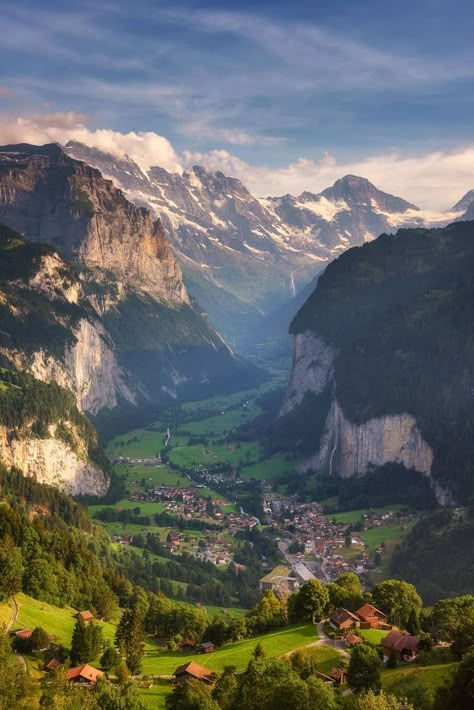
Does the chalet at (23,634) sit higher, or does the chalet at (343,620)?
the chalet at (23,634)

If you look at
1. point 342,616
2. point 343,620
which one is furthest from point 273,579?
point 343,620

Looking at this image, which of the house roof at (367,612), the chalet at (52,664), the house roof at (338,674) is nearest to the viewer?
the house roof at (338,674)

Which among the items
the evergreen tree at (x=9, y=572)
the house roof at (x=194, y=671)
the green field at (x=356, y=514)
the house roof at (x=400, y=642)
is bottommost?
the green field at (x=356, y=514)

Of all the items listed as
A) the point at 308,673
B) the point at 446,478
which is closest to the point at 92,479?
the point at 446,478

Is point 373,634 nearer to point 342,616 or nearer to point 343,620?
point 343,620

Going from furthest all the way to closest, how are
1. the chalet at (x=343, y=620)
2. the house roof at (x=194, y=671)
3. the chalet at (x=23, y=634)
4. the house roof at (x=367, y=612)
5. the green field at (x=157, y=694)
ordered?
the house roof at (x=367, y=612)
the chalet at (x=343, y=620)
the chalet at (x=23, y=634)
the house roof at (x=194, y=671)
the green field at (x=157, y=694)

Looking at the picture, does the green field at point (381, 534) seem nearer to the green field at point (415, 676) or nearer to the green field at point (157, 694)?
the green field at point (415, 676)

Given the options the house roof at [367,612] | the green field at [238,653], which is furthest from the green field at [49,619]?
the house roof at [367,612]
